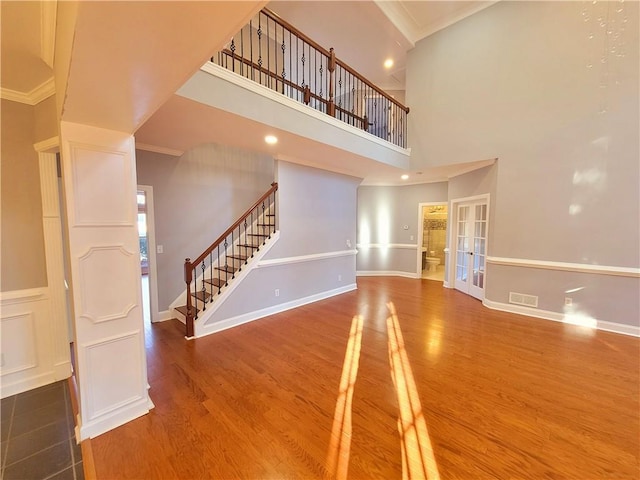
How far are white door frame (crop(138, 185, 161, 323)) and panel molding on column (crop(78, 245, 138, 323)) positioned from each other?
2217mm

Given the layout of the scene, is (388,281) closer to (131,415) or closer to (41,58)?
(131,415)

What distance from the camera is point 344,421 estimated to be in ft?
6.72

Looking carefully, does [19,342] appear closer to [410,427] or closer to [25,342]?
[25,342]

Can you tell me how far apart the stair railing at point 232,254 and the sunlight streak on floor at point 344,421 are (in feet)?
7.03

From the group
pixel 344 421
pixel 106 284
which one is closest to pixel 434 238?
pixel 344 421

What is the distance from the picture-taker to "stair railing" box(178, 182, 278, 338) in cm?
405

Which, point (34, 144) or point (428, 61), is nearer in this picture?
point (34, 144)

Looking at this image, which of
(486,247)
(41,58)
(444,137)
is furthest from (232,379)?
(444,137)

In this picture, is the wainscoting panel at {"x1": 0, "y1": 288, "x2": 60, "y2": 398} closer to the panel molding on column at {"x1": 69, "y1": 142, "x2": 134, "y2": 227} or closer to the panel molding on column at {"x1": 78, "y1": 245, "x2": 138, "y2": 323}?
the panel molding on column at {"x1": 78, "y1": 245, "x2": 138, "y2": 323}

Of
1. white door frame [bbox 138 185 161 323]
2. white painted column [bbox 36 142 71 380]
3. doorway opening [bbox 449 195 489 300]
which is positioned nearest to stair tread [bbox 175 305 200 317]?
white door frame [bbox 138 185 161 323]

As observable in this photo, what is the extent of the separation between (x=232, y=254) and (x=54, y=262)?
249cm

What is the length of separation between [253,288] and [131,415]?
2.22 meters

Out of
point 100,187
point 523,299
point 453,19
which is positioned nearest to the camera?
point 100,187

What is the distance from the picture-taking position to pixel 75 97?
4.57ft
